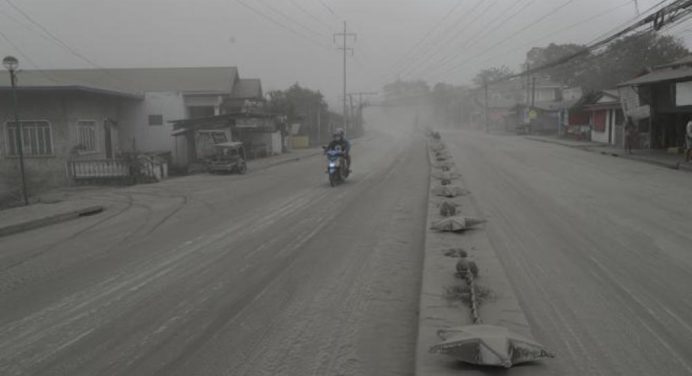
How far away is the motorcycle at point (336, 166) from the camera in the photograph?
18.9m

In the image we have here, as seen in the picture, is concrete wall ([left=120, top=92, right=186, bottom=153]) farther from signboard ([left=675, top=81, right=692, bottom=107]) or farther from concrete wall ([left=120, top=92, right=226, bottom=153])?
signboard ([left=675, top=81, right=692, bottom=107])

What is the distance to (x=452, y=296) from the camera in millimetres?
6441

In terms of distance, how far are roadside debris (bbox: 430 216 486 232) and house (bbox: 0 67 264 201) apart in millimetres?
17855

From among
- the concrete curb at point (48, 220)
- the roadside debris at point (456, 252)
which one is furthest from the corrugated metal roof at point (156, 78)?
the roadside debris at point (456, 252)

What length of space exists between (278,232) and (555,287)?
16.7 ft

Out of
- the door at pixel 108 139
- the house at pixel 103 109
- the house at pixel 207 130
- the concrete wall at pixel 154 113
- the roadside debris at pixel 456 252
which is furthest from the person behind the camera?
the concrete wall at pixel 154 113

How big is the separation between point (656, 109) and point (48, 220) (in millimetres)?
30732

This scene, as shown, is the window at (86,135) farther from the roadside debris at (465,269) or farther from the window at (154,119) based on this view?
the roadside debris at (465,269)

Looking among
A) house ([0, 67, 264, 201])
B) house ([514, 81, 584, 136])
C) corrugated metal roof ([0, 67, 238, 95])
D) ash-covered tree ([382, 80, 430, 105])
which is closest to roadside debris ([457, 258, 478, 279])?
house ([0, 67, 264, 201])

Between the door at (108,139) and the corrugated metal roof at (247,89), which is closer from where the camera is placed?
the door at (108,139)

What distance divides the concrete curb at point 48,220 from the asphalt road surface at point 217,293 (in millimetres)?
468

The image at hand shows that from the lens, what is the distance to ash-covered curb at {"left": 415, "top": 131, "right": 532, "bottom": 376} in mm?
4899

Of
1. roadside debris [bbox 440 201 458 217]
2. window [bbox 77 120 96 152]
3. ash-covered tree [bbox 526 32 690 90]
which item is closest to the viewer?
roadside debris [bbox 440 201 458 217]

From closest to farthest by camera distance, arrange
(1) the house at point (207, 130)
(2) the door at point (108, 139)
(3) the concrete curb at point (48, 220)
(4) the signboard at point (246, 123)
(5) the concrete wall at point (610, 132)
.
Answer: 1. (3) the concrete curb at point (48, 220)
2. (2) the door at point (108, 139)
3. (1) the house at point (207, 130)
4. (4) the signboard at point (246, 123)
5. (5) the concrete wall at point (610, 132)
